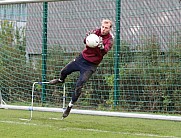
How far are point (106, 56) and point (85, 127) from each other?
3.65 m

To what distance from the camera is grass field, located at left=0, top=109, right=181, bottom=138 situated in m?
7.83

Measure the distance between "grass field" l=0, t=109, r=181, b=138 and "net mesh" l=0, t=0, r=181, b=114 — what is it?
48.6 inches

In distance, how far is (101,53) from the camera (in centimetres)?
943

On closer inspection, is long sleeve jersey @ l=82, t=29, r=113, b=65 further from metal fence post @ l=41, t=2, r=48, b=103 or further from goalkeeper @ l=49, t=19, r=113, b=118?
metal fence post @ l=41, t=2, r=48, b=103

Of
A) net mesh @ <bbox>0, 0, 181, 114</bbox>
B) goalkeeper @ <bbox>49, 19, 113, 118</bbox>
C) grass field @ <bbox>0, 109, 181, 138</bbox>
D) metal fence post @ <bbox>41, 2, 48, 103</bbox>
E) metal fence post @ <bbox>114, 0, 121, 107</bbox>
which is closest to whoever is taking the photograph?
grass field @ <bbox>0, 109, 181, 138</bbox>

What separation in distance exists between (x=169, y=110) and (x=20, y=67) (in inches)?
148

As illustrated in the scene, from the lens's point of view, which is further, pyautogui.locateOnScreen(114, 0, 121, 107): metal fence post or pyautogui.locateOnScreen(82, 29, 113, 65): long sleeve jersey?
pyautogui.locateOnScreen(114, 0, 121, 107): metal fence post

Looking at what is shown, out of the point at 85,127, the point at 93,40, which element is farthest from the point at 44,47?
the point at 85,127

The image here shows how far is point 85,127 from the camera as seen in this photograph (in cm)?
885

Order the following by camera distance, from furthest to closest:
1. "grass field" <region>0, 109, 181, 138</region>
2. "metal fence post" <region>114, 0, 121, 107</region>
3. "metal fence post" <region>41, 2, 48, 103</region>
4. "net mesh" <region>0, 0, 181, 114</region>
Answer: "metal fence post" <region>41, 2, 48, 103</region> < "metal fence post" <region>114, 0, 121, 107</region> < "net mesh" <region>0, 0, 181, 114</region> < "grass field" <region>0, 109, 181, 138</region>

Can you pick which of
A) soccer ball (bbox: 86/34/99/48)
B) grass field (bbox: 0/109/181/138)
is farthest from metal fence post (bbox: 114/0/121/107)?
soccer ball (bbox: 86/34/99/48)

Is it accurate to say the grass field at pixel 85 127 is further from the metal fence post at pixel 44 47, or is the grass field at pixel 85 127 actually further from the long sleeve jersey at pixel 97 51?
the metal fence post at pixel 44 47

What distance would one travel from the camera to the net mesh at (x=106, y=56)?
11.5m

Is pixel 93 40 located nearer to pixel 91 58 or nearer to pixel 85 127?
pixel 91 58
